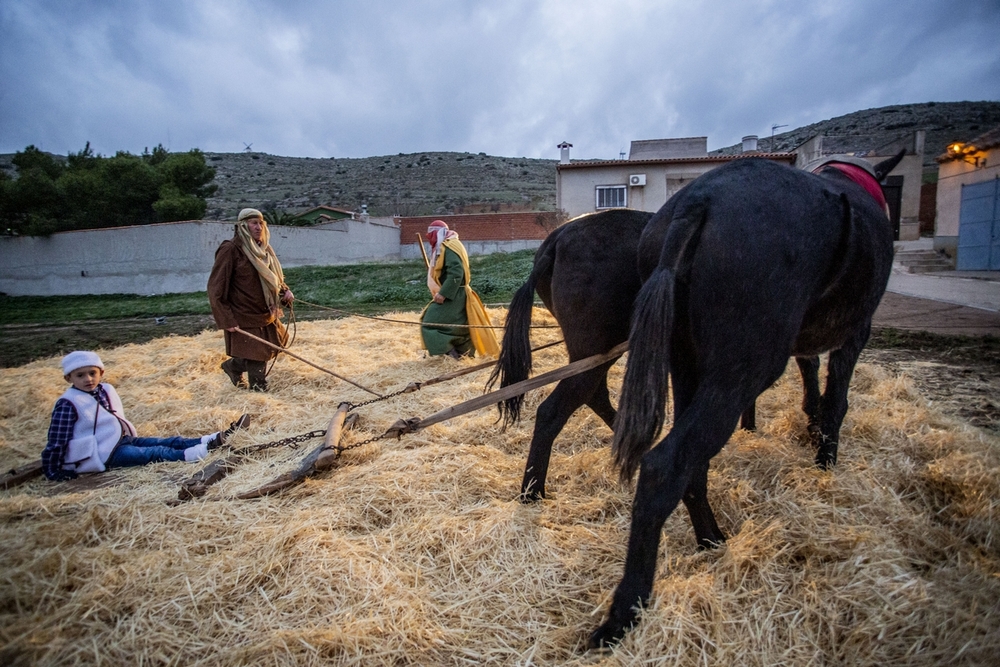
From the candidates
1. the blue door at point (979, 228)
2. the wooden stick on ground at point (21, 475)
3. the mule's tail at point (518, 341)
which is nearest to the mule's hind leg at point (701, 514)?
the mule's tail at point (518, 341)

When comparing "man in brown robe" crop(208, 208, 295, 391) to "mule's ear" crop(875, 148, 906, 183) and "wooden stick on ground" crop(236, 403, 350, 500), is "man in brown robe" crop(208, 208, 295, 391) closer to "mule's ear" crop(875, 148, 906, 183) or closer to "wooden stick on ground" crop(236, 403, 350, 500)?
"wooden stick on ground" crop(236, 403, 350, 500)

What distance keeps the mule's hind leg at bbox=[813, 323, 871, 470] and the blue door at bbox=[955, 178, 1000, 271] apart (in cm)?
1348

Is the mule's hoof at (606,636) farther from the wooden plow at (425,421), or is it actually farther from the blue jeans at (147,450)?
the blue jeans at (147,450)

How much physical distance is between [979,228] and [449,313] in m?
14.3

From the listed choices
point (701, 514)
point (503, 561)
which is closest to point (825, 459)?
point (701, 514)

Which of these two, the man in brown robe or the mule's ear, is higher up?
the mule's ear

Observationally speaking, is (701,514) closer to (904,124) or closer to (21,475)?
(21,475)

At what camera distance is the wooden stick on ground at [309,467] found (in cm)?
273

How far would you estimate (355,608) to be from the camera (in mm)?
1811

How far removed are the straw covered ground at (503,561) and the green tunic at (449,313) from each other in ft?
9.56

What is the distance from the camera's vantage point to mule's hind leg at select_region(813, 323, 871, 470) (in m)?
2.78

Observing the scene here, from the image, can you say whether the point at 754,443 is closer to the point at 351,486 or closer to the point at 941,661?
the point at 941,661

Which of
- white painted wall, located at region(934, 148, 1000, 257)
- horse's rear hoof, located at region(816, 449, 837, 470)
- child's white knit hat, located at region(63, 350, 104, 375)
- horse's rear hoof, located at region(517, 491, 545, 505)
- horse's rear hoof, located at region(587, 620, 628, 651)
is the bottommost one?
horse's rear hoof, located at region(587, 620, 628, 651)

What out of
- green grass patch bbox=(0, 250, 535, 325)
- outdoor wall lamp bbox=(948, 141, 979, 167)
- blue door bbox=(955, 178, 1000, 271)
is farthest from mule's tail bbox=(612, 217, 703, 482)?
outdoor wall lamp bbox=(948, 141, 979, 167)
